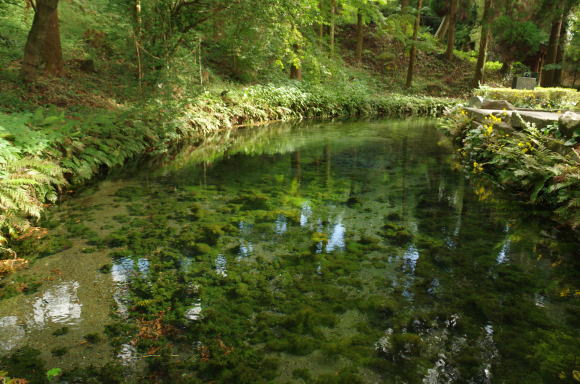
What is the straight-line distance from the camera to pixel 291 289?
142 inches

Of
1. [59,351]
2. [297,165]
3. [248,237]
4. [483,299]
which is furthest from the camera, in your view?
[297,165]

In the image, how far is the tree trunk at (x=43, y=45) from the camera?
9711 millimetres

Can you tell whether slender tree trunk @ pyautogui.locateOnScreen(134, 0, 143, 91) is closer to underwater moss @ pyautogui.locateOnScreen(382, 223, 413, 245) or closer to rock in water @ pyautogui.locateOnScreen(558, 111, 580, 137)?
underwater moss @ pyautogui.locateOnScreen(382, 223, 413, 245)

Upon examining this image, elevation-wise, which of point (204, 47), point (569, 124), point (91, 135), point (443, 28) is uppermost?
point (443, 28)

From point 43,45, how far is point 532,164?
10.8m

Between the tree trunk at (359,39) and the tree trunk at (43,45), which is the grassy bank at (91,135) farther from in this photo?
the tree trunk at (359,39)

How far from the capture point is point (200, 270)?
12.8ft

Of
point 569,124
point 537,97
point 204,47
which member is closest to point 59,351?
point 569,124

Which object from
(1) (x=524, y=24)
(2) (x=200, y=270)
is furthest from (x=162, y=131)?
(1) (x=524, y=24)

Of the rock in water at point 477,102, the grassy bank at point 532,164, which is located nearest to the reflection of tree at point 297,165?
the grassy bank at point 532,164

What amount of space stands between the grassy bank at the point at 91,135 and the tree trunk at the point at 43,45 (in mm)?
2283

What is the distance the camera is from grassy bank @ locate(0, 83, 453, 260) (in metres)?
4.77

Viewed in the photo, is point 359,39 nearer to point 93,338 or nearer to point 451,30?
point 451,30

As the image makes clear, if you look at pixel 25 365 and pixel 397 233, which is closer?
pixel 25 365
